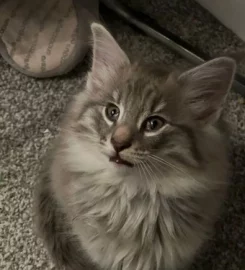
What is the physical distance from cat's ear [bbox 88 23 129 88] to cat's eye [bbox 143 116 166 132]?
0.50 feet

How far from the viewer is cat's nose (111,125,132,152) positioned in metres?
0.97

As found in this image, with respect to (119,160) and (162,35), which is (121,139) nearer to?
(119,160)

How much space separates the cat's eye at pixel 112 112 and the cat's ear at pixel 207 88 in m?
0.15

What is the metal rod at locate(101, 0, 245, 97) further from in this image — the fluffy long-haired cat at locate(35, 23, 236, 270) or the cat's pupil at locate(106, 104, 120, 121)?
the cat's pupil at locate(106, 104, 120, 121)

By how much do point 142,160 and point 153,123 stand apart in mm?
77

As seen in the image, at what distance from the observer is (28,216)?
147 cm

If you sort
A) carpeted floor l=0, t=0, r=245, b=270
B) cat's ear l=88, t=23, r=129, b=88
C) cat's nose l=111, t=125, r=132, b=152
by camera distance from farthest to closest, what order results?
1. carpeted floor l=0, t=0, r=245, b=270
2. cat's ear l=88, t=23, r=129, b=88
3. cat's nose l=111, t=125, r=132, b=152

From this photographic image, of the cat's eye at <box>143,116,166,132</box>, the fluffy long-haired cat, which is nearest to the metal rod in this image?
the fluffy long-haired cat

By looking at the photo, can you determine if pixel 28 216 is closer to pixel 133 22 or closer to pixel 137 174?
pixel 137 174

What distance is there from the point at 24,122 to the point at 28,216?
1.02ft

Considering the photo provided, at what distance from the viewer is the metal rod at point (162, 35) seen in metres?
1.63

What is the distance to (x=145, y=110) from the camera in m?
1.02

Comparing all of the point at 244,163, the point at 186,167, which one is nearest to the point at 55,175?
the point at 186,167

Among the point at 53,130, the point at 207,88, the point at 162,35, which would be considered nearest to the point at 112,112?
the point at 207,88
